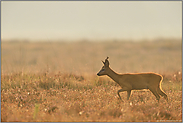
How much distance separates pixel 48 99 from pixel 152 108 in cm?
427

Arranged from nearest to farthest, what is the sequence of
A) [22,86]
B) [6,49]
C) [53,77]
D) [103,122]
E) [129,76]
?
[103,122] → [129,76] → [22,86] → [53,77] → [6,49]

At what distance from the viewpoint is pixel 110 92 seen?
12.6 meters

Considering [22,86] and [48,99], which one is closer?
[48,99]

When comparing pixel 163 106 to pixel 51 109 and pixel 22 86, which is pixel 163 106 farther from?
pixel 22 86

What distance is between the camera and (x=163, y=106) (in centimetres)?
→ 1031

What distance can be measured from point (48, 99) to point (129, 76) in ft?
11.4

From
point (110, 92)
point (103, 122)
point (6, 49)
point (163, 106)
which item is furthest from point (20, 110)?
point (6, 49)

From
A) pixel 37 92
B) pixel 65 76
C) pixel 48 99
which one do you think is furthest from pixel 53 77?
pixel 48 99

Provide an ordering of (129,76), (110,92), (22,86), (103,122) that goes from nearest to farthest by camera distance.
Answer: (103,122) < (129,76) < (110,92) < (22,86)

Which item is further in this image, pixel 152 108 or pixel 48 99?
pixel 48 99

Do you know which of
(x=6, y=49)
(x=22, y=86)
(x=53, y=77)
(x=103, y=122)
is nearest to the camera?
(x=103, y=122)

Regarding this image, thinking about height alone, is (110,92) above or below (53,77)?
below

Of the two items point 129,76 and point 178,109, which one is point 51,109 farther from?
point 178,109

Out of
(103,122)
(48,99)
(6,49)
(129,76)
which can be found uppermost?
(6,49)
